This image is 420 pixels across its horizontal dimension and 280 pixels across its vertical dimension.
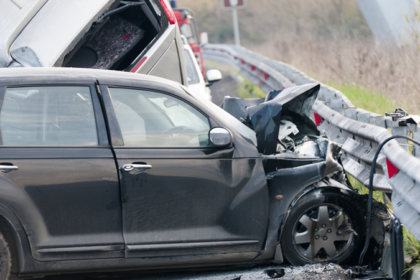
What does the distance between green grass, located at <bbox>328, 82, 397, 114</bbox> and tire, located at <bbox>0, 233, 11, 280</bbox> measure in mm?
5331

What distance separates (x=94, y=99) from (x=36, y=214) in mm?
895

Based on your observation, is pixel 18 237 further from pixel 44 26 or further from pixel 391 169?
pixel 44 26

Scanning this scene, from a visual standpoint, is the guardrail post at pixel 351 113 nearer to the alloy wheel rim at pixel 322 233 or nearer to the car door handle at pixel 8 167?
the alloy wheel rim at pixel 322 233

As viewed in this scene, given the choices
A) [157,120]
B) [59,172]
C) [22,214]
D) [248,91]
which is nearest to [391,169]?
[157,120]

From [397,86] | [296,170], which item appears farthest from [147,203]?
[397,86]

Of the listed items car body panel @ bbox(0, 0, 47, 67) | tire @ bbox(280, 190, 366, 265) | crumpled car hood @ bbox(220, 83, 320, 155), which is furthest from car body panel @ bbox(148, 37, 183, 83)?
tire @ bbox(280, 190, 366, 265)

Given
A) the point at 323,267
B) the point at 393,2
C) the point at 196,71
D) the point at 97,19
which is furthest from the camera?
the point at 393,2

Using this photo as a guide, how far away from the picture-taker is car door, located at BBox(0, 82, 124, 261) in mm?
3547

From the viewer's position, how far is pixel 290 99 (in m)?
4.53

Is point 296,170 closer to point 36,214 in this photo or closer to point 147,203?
point 147,203

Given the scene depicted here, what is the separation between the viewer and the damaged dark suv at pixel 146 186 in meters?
3.59

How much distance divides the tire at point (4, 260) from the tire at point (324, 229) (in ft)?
6.55

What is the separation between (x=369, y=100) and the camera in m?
8.35

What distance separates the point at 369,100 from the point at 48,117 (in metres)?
5.94
